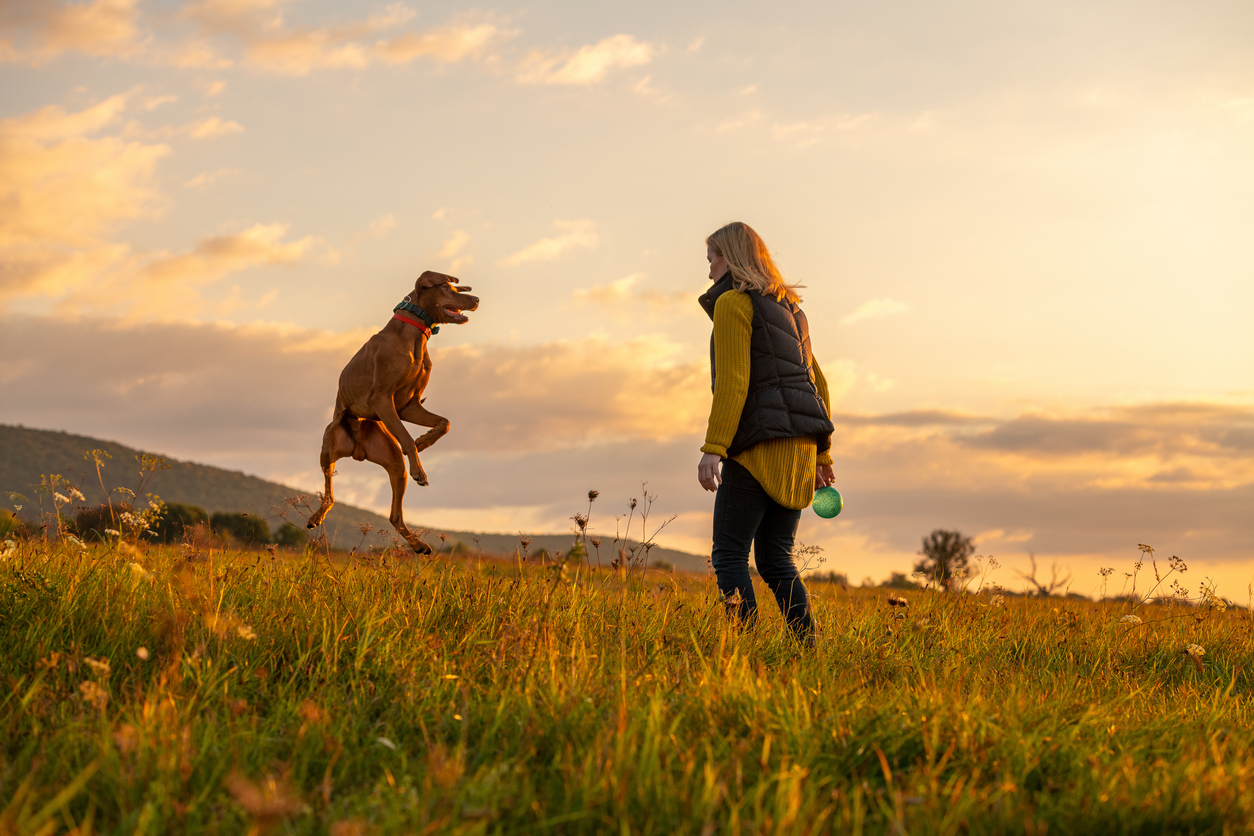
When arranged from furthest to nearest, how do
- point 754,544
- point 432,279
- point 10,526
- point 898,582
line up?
point 898,582 → point 10,526 → point 432,279 → point 754,544

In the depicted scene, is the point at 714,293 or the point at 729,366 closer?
the point at 729,366

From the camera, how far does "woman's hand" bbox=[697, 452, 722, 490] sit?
14.8 feet

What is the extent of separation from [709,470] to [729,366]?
23.4 inches

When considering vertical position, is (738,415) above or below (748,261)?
below

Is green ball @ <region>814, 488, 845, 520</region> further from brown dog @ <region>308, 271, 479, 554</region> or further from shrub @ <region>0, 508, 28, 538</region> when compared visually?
shrub @ <region>0, 508, 28, 538</region>

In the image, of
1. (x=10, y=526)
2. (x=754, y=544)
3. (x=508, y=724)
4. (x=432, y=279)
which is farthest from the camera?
(x=10, y=526)

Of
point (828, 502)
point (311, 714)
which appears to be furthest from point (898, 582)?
point (311, 714)

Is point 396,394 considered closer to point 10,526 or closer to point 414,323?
point 414,323

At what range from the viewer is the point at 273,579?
484 cm

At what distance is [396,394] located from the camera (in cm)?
564

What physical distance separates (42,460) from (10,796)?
59710 millimetres

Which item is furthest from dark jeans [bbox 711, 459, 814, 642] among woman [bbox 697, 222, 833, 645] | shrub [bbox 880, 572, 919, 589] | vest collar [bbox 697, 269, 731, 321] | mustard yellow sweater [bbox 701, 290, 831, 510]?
shrub [bbox 880, 572, 919, 589]

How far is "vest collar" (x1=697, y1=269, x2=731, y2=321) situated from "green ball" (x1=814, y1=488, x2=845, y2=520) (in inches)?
53.4

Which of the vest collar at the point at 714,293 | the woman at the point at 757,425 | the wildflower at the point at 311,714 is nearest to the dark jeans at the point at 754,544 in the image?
the woman at the point at 757,425
